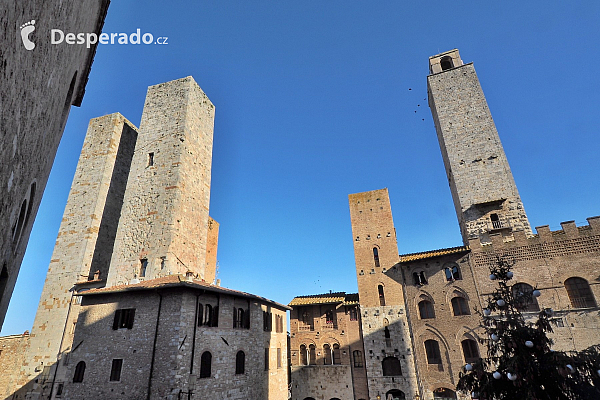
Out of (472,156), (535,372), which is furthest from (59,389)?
(472,156)

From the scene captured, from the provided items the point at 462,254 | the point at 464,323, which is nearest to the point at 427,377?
the point at 464,323

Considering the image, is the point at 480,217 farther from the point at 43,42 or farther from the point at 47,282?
the point at 47,282

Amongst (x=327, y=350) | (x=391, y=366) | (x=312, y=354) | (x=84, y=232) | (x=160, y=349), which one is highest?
(x=84, y=232)

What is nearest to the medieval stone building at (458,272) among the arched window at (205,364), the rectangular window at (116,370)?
the arched window at (205,364)

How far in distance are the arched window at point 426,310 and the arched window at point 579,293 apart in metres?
7.91

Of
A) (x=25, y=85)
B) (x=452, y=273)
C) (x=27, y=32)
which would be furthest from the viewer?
(x=452, y=273)

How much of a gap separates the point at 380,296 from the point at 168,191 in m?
17.4

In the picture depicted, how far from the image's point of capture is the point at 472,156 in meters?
A: 25.6

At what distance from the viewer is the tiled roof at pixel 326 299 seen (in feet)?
88.4

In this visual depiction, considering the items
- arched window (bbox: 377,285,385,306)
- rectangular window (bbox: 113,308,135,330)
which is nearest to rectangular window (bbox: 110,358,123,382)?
rectangular window (bbox: 113,308,135,330)

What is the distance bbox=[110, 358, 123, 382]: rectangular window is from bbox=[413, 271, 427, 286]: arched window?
19.4 metres

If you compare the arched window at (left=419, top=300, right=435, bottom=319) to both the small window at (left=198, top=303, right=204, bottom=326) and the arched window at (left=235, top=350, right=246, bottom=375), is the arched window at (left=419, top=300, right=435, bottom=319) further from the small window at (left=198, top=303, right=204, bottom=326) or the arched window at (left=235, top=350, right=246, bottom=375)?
the small window at (left=198, top=303, right=204, bottom=326)

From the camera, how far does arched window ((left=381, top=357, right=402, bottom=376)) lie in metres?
22.5

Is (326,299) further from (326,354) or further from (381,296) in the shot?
(381,296)
